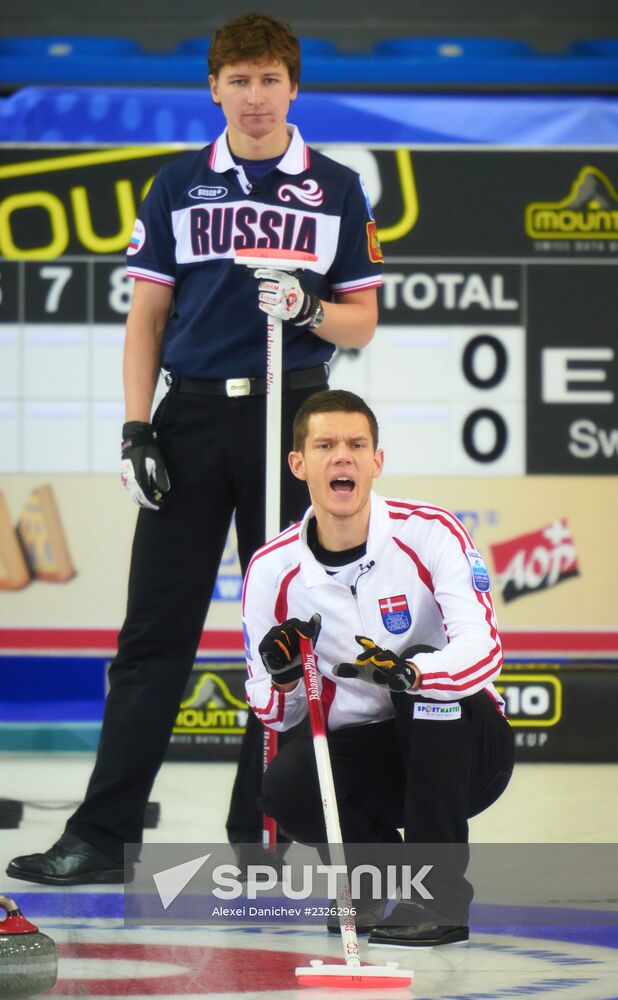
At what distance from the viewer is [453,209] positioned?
4.51 meters

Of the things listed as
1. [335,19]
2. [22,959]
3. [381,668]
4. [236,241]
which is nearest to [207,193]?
[236,241]

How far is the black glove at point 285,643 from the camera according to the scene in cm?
211

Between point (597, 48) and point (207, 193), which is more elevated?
point (597, 48)

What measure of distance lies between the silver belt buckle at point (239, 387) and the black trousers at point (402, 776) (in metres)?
0.60

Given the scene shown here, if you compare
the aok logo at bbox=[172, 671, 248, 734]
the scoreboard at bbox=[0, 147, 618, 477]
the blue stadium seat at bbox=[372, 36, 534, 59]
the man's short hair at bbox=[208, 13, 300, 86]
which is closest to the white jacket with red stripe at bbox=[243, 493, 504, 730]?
the man's short hair at bbox=[208, 13, 300, 86]

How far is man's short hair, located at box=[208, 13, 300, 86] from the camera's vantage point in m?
2.46

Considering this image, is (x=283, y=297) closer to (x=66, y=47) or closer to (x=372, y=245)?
(x=372, y=245)

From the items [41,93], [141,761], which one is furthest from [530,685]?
[41,93]

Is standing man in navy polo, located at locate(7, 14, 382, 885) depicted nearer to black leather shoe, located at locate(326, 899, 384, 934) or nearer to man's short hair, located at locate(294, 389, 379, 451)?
man's short hair, located at locate(294, 389, 379, 451)

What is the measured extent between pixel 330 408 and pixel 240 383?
1.25 ft

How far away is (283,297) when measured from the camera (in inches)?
93.8

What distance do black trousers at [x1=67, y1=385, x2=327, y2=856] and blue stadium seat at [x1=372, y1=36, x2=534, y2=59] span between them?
7.53ft

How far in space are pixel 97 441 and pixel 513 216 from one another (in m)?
1.41

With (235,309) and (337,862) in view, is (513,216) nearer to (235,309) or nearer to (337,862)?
(235,309)
